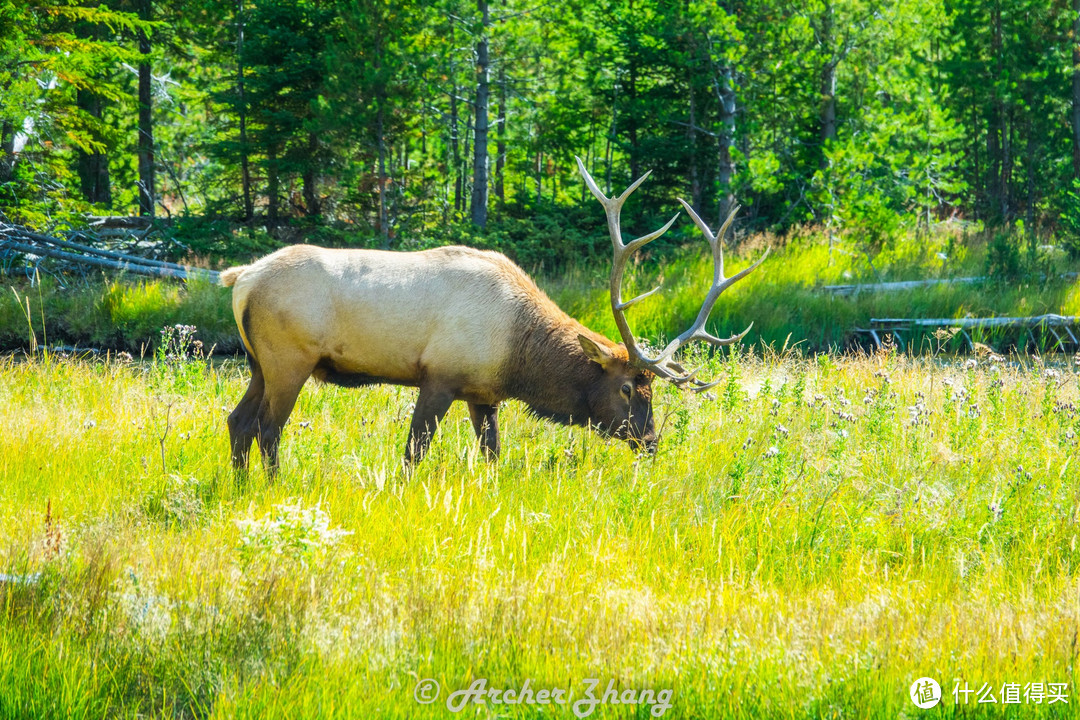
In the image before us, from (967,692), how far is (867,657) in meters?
0.31

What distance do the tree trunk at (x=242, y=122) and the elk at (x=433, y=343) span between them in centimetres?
1283

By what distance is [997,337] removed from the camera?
11.6 meters

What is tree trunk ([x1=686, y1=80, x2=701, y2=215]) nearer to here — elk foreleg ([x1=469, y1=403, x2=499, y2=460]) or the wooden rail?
the wooden rail

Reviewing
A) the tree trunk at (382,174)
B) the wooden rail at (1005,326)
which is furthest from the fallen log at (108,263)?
the wooden rail at (1005,326)

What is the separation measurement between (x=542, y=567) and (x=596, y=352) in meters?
2.29

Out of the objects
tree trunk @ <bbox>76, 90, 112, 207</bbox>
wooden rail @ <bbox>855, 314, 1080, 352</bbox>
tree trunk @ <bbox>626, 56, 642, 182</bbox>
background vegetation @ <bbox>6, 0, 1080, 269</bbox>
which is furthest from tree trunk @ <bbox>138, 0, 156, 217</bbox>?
wooden rail @ <bbox>855, 314, 1080, 352</bbox>

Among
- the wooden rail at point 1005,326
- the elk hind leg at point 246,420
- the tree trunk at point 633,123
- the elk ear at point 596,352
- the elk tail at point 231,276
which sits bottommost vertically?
the wooden rail at point 1005,326

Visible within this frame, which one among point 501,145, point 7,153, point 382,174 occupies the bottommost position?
point 382,174

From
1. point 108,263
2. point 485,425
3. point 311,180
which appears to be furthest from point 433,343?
point 311,180

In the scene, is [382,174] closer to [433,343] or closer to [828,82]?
[828,82]

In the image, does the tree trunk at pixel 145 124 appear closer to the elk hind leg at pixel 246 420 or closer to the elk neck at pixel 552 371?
the elk hind leg at pixel 246 420

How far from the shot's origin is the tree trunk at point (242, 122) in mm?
17594

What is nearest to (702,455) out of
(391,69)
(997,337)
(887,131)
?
(997,337)

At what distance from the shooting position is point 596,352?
5973 millimetres
